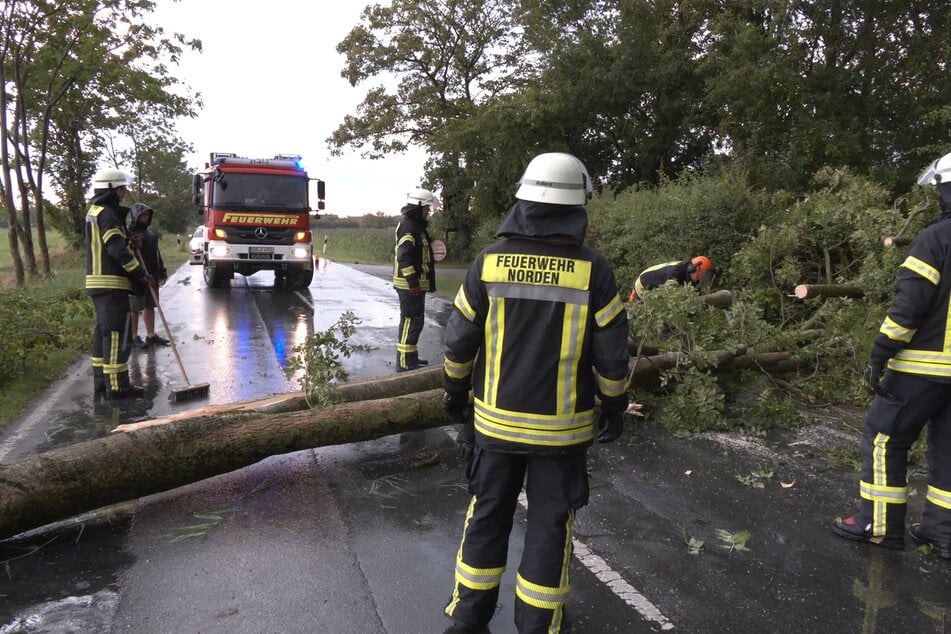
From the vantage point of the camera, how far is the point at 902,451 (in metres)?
3.59

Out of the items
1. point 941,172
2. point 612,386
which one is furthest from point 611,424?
point 941,172

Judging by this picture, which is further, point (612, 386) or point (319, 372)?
point (319, 372)

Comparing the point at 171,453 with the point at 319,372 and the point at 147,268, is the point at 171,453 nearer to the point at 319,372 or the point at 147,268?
the point at 319,372

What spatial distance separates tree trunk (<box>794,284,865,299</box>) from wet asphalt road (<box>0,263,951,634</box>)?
6.79ft

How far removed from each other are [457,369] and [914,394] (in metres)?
2.59

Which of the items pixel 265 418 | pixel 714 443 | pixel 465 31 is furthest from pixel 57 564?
pixel 465 31

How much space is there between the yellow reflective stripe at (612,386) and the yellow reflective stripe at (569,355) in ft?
0.53

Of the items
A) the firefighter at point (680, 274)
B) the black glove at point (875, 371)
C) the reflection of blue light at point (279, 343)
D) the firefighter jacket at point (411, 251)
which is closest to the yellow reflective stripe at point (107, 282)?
the reflection of blue light at point (279, 343)

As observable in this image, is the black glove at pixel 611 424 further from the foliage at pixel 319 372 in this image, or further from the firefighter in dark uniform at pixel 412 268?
the firefighter in dark uniform at pixel 412 268

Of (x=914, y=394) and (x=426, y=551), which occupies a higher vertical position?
(x=914, y=394)

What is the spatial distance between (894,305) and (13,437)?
6256 mm

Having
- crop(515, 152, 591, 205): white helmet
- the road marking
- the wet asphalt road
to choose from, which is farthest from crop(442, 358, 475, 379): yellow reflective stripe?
the wet asphalt road

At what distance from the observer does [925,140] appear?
14.9 metres

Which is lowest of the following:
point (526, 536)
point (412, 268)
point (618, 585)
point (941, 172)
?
point (618, 585)
